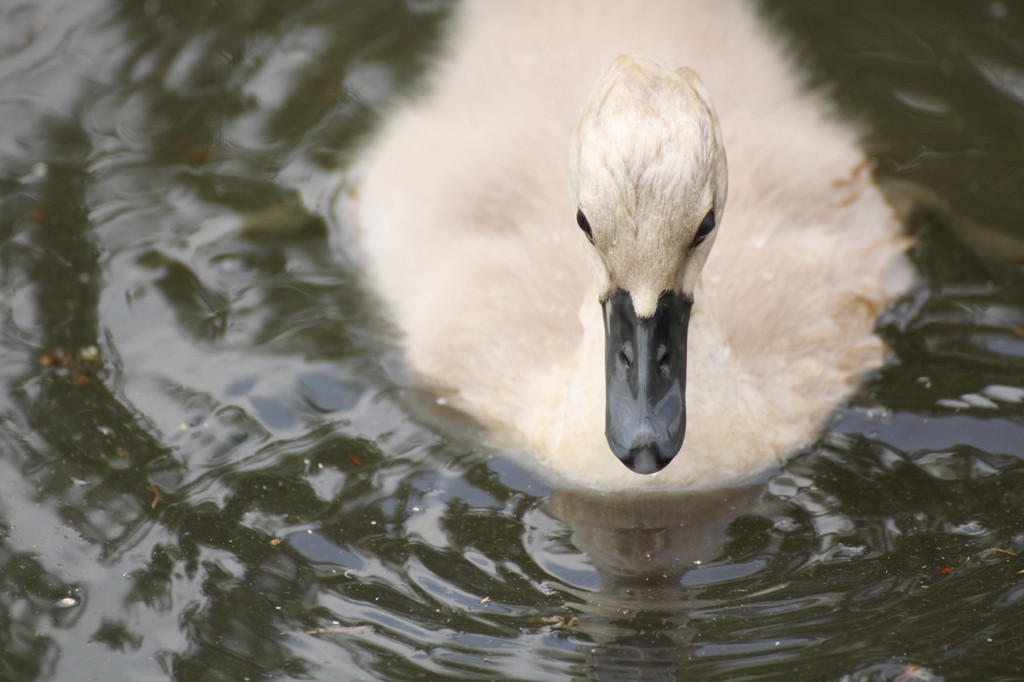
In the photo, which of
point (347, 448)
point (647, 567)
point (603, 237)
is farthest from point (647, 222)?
point (347, 448)

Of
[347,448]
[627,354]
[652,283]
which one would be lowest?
[347,448]

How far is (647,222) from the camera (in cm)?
326

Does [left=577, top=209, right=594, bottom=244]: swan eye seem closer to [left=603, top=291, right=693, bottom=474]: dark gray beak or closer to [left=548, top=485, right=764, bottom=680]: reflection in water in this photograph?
[left=603, top=291, right=693, bottom=474]: dark gray beak

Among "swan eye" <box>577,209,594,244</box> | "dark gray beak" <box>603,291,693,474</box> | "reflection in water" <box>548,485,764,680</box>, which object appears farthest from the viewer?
"swan eye" <box>577,209,594,244</box>

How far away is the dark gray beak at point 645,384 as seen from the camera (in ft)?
10.9

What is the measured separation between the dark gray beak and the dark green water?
37cm

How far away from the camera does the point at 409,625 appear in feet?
10.7

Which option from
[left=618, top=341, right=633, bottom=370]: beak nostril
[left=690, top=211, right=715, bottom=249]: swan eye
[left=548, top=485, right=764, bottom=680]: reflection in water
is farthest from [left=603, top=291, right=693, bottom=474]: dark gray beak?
[left=548, top=485, right=764, bottom=680]: reflection in water

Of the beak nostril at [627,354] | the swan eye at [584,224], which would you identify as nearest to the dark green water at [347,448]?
the beak nostril at [627,354]

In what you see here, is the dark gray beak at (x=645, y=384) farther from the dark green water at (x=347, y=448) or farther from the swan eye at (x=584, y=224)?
the dark green water at (x=347, y=448)

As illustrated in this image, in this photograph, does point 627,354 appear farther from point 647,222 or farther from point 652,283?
point 647,222

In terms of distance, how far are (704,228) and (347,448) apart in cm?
125

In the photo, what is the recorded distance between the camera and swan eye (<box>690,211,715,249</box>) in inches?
133

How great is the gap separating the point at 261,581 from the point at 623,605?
91 cm
